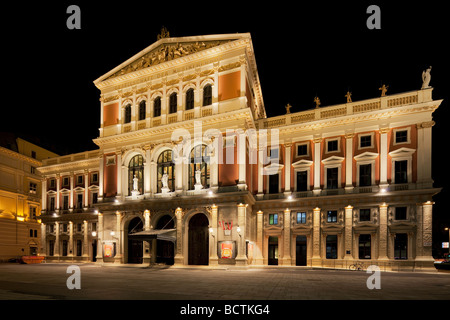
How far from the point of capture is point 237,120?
31469 mm

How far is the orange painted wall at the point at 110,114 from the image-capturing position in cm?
3881

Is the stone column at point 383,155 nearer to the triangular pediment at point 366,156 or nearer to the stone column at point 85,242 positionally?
the triangular pediment at point 366,156

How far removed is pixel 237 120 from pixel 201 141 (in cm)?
438

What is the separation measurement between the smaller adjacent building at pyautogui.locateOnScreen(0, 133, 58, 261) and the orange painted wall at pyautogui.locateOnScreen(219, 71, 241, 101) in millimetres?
36513

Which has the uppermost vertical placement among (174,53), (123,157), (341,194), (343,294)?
(174,53)

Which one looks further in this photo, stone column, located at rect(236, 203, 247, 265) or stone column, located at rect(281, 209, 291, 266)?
stone column, located at rect(281, 209, 291, 266)

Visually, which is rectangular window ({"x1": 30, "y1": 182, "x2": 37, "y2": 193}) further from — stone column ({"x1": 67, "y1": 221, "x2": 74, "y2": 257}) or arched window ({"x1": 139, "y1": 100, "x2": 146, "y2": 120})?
arched window ({"x1": 139, "y1": 100, "x2": 146, "y2": 120})

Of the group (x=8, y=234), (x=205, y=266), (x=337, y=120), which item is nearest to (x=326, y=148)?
(x=337, y=120)

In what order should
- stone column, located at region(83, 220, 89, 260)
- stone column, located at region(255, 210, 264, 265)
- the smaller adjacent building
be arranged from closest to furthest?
stone column, located at region(255, 210, 264, 265) < stone column, located at region(83, 220, 89, 260) < the smaller adjacent building

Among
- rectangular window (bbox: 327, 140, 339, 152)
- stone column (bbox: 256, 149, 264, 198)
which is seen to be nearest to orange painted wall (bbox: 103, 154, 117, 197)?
stone column (bbox: 256, 149, 264, 198)

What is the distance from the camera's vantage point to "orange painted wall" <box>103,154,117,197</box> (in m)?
37.3

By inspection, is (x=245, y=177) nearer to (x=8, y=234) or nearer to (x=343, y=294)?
(x=343, y=294)

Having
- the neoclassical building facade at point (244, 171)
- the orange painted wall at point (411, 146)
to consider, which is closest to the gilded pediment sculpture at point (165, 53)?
the neoclassical building facade at point (244, 171)

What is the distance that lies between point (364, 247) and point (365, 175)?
6947mm
